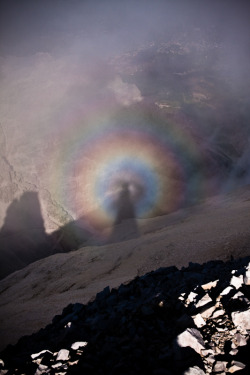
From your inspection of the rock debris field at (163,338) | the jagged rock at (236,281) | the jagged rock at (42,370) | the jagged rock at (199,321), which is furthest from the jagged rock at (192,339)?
the jagged rock at (42,370)

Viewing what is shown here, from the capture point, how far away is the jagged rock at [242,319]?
2618mm

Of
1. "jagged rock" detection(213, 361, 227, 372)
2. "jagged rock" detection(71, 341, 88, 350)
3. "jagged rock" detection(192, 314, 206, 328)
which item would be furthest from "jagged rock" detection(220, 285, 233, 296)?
"jagged rock" detection(71, 341, 88, 350)

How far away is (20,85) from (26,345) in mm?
30931

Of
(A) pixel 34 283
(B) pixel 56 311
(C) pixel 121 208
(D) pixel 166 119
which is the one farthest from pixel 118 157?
(B) pixel 56 311

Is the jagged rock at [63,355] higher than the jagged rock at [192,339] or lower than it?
higher

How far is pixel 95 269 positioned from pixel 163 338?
7.21 meters

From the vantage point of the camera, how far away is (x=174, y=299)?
3.64 meters

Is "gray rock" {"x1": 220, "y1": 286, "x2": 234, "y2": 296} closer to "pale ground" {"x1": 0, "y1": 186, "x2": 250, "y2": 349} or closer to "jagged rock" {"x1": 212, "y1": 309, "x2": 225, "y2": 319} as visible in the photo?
"jagged rock" {"x1": 212, "y1": 309, "x2": 225, "y2": 319}

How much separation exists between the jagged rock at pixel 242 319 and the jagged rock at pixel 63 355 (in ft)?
6.90

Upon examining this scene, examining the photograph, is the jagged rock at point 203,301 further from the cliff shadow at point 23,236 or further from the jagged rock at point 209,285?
the cliff shadow at point 23,236

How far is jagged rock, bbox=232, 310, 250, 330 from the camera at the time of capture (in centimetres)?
262

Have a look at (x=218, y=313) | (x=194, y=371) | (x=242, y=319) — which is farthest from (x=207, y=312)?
(x=194, y=371)

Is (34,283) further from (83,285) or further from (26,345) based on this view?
(26,345)

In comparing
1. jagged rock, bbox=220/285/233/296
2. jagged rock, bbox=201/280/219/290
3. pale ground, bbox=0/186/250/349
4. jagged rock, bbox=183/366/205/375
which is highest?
pale ground, bbox=0/186/250/349
